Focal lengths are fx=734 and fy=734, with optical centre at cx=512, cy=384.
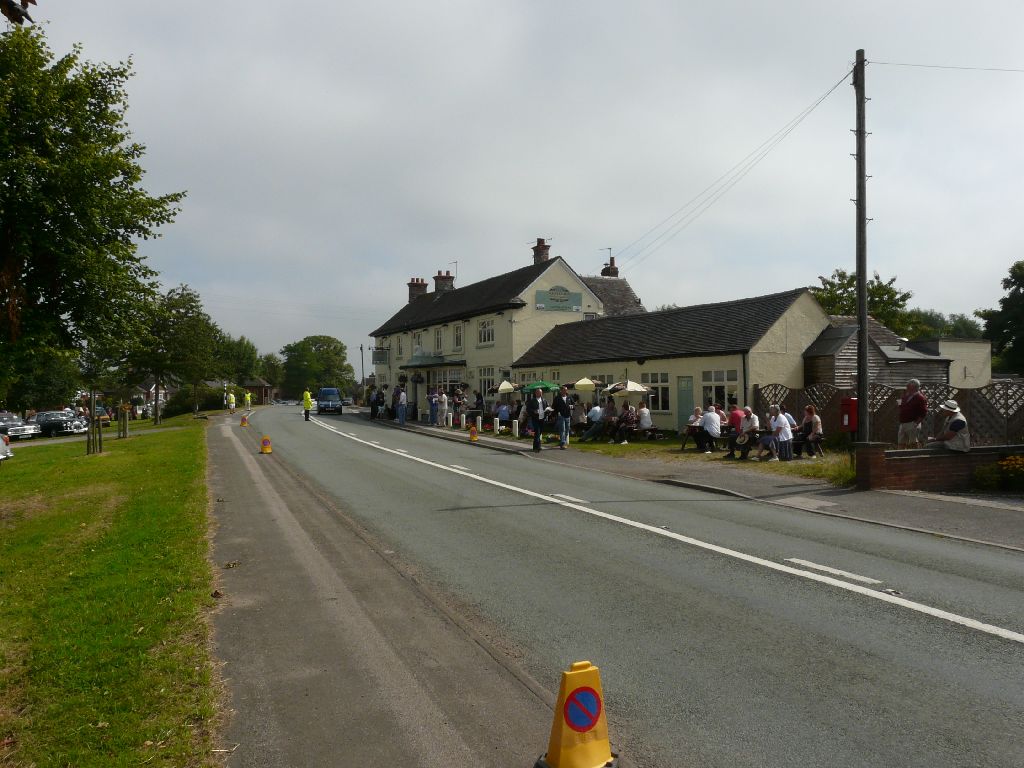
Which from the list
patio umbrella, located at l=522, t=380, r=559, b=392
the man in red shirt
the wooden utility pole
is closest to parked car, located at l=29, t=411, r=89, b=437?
patio umbrella, located at l=522, t=380, r=559, b=392

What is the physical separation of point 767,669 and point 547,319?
38038 millimetres

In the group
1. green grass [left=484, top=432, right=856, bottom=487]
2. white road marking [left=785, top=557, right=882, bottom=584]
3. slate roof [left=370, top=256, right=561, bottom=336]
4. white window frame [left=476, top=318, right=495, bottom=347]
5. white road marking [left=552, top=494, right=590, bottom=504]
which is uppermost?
slate roof [left=370, top=256, right=561, bottom=336]

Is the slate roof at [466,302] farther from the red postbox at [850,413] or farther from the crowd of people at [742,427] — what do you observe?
the red postbox at [850,413]

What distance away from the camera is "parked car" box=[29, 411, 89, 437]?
44250 mm

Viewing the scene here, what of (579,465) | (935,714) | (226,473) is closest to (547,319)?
(579,465)

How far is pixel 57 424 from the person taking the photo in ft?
146

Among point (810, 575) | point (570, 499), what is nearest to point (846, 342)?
point (570, 499)

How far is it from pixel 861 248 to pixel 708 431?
8015mm

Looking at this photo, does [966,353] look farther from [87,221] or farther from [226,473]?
[87,221]

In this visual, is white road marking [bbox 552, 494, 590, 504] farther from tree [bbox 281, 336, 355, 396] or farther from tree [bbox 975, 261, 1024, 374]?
tree [bbox 281, 336, 355, 396]

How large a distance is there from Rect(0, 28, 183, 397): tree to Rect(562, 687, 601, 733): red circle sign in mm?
10897

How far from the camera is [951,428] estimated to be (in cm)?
1490

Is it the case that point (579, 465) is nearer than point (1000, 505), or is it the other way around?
point (1000, 505)

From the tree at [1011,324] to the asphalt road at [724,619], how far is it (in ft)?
197
